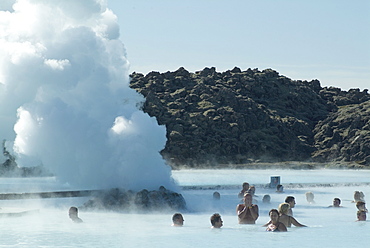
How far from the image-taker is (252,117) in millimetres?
124812

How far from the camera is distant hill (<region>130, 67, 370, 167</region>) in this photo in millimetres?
109562

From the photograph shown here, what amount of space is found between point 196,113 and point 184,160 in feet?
82.3

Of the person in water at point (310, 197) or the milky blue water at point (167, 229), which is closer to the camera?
the milky blue water at point (167, 229)

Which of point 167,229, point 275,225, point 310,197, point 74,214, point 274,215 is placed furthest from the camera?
point 310,197

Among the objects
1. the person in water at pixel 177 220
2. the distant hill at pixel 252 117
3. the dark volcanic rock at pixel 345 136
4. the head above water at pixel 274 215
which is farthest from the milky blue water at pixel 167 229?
the dark volcanic rock at pixel 345 136

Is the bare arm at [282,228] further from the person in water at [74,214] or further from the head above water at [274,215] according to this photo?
the person in water at [74,214]

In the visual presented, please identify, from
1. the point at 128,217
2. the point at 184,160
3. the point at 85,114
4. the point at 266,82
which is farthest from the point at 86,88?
the point at 266,82

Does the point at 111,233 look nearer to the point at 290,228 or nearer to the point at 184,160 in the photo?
the point at 290,228

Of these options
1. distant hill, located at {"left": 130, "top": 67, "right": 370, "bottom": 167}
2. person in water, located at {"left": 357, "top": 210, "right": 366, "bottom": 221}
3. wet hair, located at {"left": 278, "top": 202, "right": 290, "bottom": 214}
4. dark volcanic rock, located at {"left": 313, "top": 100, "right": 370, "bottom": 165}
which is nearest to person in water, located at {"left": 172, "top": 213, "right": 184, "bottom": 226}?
wet hair, located at {"left": 278, "top": 202, "right": 290, "bottom": 214}

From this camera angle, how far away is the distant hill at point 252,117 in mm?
109562

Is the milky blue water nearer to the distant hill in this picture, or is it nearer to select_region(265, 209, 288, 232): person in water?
select_region(265, 209, 288, 232): person in water

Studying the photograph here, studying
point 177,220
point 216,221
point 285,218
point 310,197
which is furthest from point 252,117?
point 216,221

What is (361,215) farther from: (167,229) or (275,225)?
(167,229)

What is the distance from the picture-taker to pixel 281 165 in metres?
81.9
